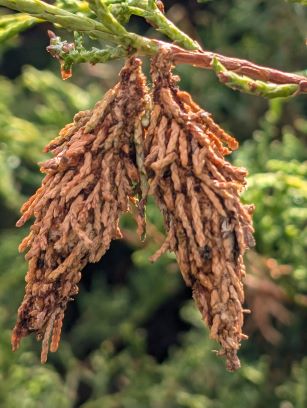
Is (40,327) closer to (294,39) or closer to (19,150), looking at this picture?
(19,150)

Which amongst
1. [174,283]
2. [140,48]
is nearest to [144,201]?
[140,48]

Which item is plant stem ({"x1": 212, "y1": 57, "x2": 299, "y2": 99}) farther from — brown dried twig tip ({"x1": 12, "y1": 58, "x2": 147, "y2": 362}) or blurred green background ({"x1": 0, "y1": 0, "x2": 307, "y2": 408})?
blurred green background ({"x1": 0, "y1": 0, "x2": 307, "y2": 408})

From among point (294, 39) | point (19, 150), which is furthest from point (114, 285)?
point (294, 39)

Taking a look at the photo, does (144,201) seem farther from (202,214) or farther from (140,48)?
(140,48)

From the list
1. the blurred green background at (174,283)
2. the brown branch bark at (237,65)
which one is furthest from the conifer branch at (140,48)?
the blurred green background at (174,283)

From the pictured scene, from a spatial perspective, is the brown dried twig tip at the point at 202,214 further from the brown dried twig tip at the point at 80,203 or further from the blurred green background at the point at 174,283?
the blurred green background at the point at 174,283
